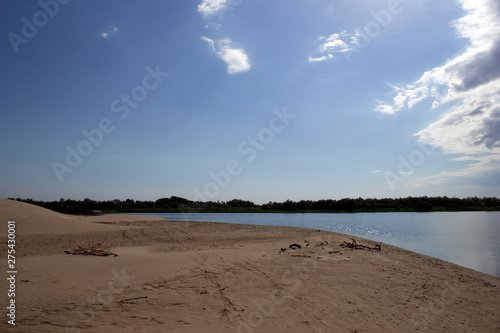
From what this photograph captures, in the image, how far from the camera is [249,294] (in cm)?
670

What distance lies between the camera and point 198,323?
5.19m

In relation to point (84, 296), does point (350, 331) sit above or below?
below

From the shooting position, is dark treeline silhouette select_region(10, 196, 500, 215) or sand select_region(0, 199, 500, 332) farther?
→ dark treeline silhouette select_region(10, 196, 500, 215)

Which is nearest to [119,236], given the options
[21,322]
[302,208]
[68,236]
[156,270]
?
[68,236]

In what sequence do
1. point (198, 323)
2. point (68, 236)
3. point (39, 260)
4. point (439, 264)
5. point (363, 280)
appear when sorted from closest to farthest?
point (198, 323) → point (363, 280) → point (39, 260) → point (439, 264) → point (68, 236)

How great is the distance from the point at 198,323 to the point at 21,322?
2.91m

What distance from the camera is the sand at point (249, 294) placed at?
5273mm

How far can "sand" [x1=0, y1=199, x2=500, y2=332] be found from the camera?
5.27 m

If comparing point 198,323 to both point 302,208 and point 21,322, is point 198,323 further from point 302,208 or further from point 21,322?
point 302,208

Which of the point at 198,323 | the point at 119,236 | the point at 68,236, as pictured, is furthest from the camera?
the point at 119,236

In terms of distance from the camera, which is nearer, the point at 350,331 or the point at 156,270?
the point at 350,331

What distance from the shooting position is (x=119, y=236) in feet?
57.8

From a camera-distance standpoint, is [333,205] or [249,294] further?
[333,205]

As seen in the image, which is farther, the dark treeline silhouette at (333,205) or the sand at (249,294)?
the dark treeline silhouette at (333,205)
